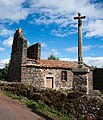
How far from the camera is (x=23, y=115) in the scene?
29.8 feet

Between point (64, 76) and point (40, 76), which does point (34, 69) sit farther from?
point (64, 76)

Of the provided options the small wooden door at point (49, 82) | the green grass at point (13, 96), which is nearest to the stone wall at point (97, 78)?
the small wooden door at point (49, 82)

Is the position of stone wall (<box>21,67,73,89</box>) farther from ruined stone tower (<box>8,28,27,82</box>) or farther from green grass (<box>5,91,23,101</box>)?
green grass (<box>5,91,23,101</box>)

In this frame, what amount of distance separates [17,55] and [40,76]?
11.7 feet

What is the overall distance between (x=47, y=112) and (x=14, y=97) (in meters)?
3.32

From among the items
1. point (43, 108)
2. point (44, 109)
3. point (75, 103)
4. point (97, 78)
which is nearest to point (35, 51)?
point (97, 78)

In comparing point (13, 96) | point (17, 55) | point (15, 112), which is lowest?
point (15, 112)

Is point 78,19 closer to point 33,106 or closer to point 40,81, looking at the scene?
point 33,106

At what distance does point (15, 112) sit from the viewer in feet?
31.3

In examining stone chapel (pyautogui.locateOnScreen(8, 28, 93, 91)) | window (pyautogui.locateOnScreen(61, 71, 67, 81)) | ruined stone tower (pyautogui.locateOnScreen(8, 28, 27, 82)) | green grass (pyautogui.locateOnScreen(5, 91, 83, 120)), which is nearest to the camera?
green grass (pyautogui.locateOnScreen(5, 91, 83, 120))

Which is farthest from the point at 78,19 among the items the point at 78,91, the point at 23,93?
the point at 23,93

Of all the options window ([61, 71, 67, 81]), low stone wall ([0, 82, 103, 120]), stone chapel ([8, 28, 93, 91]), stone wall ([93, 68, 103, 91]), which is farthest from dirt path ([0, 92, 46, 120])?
stone wall ([93, 68, 103, 91])

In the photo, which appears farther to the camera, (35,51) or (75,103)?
(35,51)

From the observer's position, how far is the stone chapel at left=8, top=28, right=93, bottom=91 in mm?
22766
